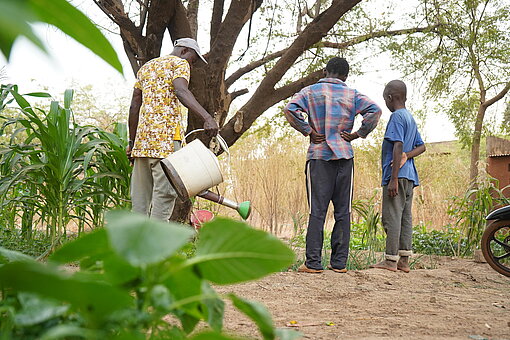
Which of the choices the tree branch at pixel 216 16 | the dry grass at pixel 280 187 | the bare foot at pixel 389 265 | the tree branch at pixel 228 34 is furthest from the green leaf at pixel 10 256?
the dry grass at pixel 280 187

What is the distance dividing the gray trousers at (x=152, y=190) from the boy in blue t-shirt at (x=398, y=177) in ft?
5.21

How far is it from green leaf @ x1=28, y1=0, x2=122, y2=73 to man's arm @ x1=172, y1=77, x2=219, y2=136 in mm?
2997

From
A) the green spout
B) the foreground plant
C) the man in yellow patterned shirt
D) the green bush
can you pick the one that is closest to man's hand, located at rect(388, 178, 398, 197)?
the green spout

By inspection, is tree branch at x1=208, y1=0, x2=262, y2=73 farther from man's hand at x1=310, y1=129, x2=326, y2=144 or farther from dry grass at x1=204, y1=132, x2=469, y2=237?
dry grass at x1=204, y1=132, x2=469, y2=237

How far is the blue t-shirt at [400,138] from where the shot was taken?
3934 mm

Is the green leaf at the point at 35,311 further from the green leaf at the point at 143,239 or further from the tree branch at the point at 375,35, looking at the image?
the tree branch at the point at 375,35

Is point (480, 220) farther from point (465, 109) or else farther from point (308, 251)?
point (465, 109)

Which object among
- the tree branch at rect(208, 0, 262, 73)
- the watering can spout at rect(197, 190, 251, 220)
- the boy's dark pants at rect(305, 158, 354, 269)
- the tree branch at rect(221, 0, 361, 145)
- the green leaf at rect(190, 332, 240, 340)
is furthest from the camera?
the tree branch at rect(221, 0, 361, 145)

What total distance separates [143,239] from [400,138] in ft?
12.0

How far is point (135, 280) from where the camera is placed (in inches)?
23.3

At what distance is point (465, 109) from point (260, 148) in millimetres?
3505

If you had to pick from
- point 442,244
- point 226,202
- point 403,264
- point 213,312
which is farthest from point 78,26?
point 442,244

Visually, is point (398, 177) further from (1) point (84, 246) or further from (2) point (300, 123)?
(1) point (84, 246)

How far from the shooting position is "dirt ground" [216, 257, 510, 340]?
1845mm
